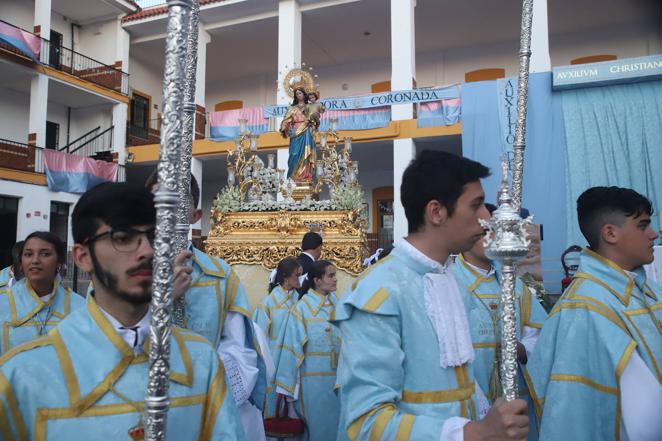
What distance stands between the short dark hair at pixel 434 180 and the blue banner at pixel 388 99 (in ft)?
38.4

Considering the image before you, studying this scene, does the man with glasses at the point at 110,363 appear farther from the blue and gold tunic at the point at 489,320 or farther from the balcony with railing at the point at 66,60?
the balcony with railing at the point at 66,60

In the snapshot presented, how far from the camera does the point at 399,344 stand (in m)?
1.85

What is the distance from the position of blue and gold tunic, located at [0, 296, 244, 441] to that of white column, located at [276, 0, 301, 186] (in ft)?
44.0

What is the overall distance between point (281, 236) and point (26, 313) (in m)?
6.21

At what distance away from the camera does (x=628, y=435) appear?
2.30 metres

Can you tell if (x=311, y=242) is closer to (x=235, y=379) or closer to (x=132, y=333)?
(x=235, y=379)

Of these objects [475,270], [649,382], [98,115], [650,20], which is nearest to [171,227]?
[649,382]

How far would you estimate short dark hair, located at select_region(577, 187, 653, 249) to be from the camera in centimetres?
271

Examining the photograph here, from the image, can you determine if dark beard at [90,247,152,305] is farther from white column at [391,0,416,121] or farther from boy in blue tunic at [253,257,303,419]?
white column at [391,0,416,121]

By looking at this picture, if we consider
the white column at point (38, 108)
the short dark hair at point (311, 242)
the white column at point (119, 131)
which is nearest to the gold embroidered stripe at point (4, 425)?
the short dark hair at point (311, 242)

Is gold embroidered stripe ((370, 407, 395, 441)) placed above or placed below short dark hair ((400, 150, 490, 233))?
below

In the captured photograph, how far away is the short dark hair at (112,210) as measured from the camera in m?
1.63

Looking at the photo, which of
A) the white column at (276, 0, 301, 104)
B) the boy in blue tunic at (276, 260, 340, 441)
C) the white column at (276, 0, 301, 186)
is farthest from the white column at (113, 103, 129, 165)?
the boy in blue tunic at (276, 260, 340, 441)

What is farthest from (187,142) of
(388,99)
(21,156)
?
(21,156)
